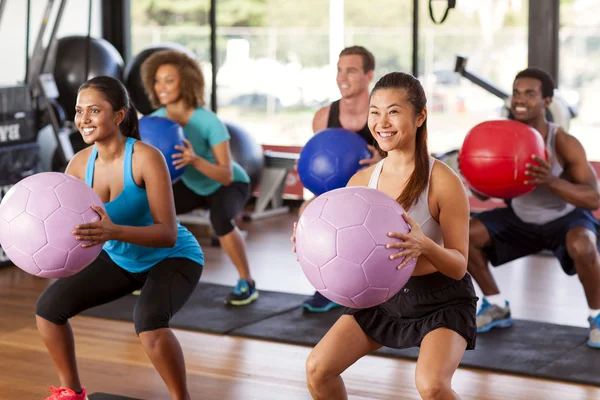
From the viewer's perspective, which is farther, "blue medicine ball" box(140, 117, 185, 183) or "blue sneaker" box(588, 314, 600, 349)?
"blue medicine ball" box(140, 117, 185, 183)

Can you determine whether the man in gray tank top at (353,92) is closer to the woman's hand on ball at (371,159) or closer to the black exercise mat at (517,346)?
the woman's hand on ball at (371,159)

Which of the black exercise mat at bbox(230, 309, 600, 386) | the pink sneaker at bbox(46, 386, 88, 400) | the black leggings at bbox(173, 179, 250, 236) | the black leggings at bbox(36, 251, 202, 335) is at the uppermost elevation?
the black leggings at bbox(173, 179, 250, 236)

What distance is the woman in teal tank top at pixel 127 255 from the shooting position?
2670 millimetres

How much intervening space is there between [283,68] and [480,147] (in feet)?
17.6

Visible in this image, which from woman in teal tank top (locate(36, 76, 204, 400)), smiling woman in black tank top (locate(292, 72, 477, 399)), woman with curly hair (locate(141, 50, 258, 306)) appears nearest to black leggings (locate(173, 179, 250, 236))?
woman with curly hair (locate(141, 50, 258, 306))

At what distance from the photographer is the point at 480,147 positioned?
3.49 m

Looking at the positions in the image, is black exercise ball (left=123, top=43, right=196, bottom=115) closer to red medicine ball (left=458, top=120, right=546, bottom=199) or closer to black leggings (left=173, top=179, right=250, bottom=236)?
black leggings (left=173, top=179, right=250, bottom=236)

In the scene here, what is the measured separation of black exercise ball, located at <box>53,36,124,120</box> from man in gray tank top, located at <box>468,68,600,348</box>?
3.46 m

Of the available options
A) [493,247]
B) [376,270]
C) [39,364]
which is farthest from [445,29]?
[376,270]

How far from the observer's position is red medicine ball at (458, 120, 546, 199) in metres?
3.41

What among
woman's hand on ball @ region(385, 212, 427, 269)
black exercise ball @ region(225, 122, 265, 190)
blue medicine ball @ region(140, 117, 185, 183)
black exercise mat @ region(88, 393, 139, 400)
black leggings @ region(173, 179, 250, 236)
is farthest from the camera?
black exercise ball @ region(225, 122, 265, 190)

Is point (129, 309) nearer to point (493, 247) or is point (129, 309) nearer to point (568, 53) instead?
point (493, 247)

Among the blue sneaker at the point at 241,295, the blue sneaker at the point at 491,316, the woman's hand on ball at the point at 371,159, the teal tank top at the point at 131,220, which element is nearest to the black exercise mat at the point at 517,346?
the blue sneaker at the point at 491,316

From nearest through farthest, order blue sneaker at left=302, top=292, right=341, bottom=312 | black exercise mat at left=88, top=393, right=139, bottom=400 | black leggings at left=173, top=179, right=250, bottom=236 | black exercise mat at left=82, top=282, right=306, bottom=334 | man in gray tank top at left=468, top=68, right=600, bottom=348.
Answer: black exercise mat at left=88, top=393, right=139, bottom=400 → man in gray tank top at left=468, top=68, right=600, bottom=348 → black exercise mat at left=82, top=282, right=306, bottom=334 → blue sneaker at left=302, top=292, right=341, bottom=312 → black leggings at left=173, top=179, right=250, bottom=236
